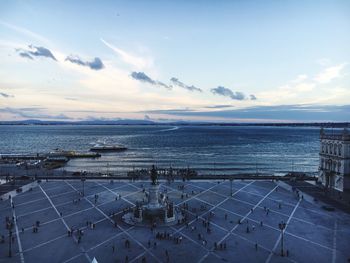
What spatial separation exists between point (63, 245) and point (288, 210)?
25.0 meters

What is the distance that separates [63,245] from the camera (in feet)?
95.3

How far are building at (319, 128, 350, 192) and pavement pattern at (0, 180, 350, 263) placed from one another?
7.23 metres

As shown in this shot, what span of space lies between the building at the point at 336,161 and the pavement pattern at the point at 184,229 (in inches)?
285

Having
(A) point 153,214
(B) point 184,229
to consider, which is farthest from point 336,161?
(A) point 153,214

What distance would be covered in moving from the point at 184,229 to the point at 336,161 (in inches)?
1132

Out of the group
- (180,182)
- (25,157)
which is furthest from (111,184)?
(25,157)

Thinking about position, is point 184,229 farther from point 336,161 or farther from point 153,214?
point 336,161

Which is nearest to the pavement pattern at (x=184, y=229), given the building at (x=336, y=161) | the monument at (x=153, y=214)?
the monument at (x=153, y=214)

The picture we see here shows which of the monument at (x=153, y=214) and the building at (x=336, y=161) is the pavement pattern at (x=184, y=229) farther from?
the building at (x=336, y=161)

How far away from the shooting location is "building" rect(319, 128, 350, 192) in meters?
48.5

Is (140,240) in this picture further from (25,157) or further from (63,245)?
(25,157)

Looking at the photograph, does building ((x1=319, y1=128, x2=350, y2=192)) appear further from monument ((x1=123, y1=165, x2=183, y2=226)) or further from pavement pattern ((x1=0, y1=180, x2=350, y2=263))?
monument ((x1=123, y1=165, x2=183, y2=226))

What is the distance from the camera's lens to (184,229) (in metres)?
33.4

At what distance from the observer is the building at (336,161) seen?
159 feet
